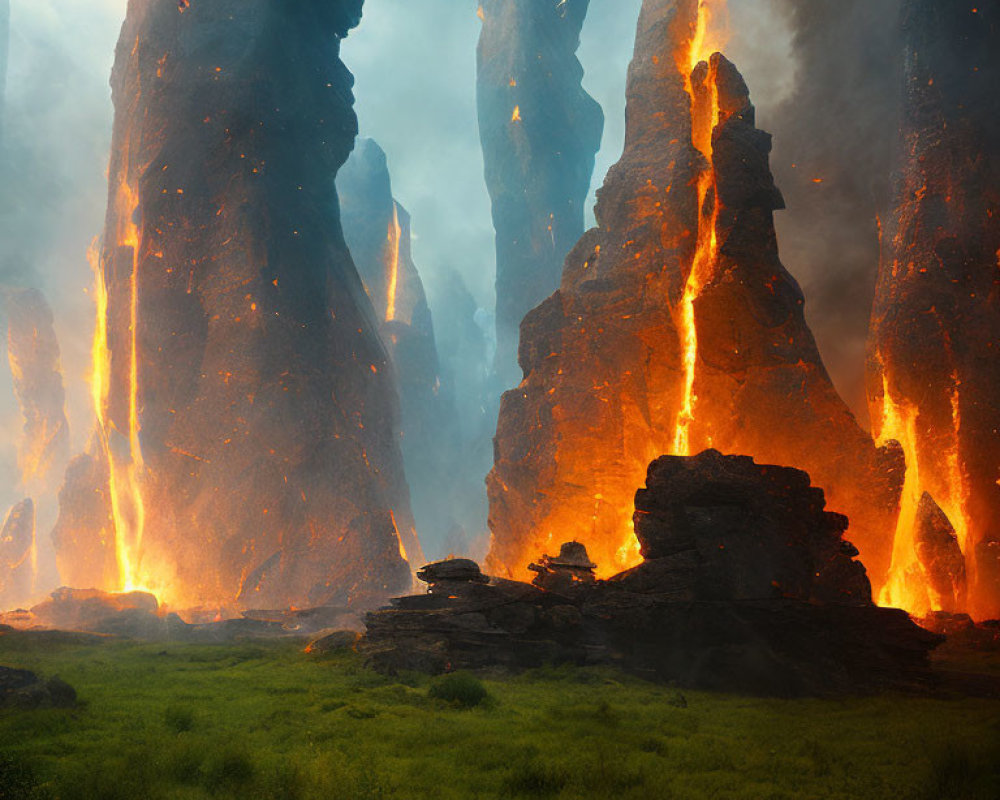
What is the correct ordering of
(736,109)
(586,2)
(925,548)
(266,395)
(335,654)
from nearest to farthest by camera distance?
1. (335,654)
2. (925,548)
3. (736,109)
4. (266,395)
5. (586,2)

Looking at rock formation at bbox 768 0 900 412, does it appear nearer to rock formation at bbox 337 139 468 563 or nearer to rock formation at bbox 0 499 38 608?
rock formation at bbox 337 139 468 563

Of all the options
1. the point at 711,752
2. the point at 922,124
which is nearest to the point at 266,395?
the point at 711,752

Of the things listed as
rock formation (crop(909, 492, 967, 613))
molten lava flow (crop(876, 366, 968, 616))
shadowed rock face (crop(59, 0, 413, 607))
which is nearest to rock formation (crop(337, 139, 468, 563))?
shadowed rock face (crop(59, 0, 413, 607))

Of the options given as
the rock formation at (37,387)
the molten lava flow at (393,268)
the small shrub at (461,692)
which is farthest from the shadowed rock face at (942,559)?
the rock formation at (37,387)

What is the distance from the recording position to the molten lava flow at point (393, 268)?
9319 cm

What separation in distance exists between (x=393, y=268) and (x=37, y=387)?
4876 cm

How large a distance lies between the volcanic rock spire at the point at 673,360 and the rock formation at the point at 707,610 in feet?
40.0

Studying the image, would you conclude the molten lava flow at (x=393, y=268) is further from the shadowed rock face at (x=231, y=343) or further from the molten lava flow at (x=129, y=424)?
the molten lava flow at (x=129, y=424)

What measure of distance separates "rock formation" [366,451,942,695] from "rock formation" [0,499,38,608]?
186ft

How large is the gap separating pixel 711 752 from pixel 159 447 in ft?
136

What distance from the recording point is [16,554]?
2287 inches

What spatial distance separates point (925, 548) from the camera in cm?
3198

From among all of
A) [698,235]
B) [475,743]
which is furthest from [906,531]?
[475,743]

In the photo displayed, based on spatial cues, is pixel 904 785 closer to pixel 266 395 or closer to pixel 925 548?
pixel 925 548
